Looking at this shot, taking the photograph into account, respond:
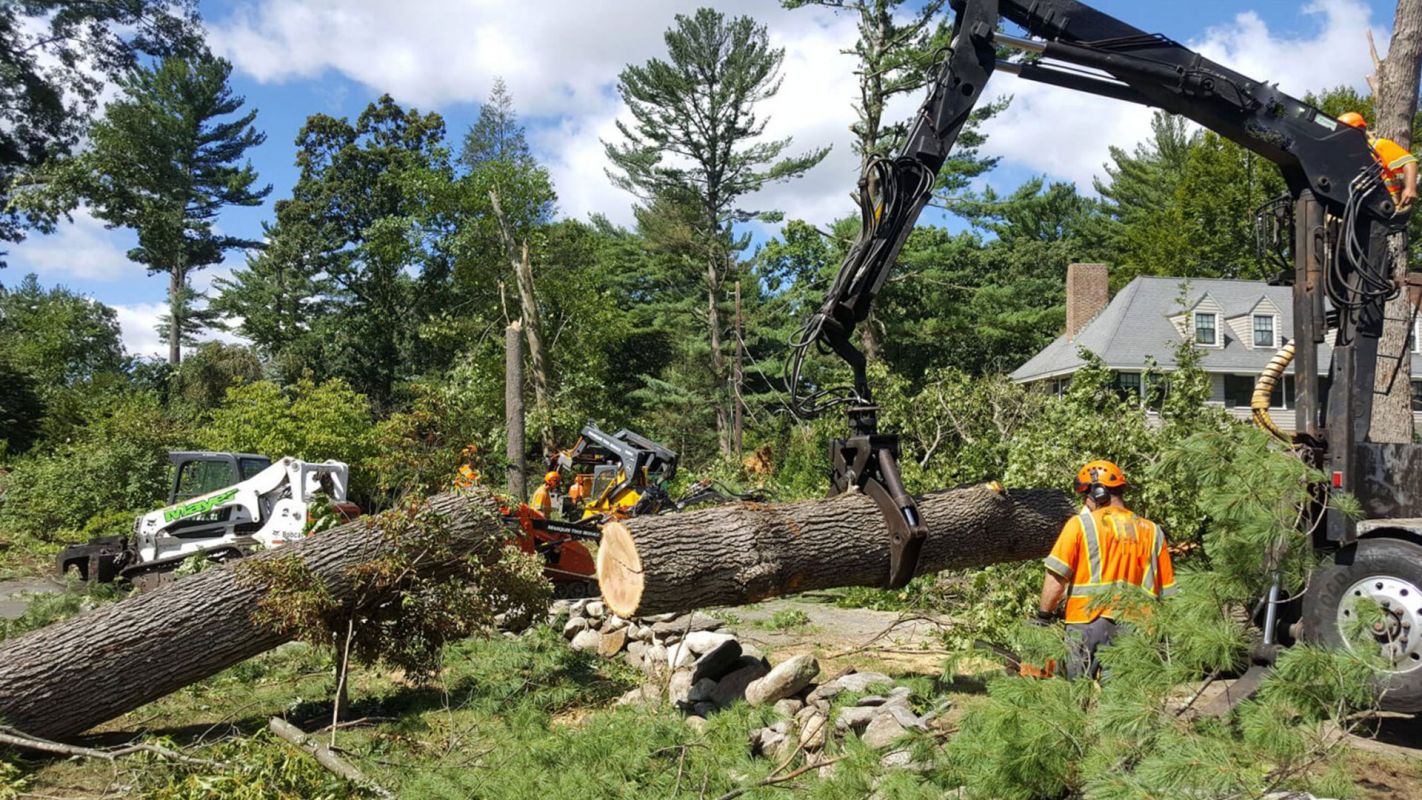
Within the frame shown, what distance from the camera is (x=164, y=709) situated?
725cm

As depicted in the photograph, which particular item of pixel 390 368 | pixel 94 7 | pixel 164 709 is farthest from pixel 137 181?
pixel 164 709

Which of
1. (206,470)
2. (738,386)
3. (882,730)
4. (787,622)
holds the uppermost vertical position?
(738,386)

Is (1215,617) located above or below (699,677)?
above

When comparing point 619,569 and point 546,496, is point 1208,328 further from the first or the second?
point 619,569

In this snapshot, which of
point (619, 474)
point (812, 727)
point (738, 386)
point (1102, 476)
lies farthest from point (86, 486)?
point (1102, 476)

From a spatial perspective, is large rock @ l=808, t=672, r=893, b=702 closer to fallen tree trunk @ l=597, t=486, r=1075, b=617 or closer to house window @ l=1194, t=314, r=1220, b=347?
fallen tree trunk @ l=597, t=486, r=1075, b=617

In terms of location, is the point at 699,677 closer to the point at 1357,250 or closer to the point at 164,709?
the point at 164,709

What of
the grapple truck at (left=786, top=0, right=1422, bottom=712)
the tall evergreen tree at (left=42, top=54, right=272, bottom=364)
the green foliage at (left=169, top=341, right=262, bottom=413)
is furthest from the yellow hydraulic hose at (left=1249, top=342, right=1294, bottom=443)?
the tall evergreen tree at (left=42, top=54, right=272, bottom=364)

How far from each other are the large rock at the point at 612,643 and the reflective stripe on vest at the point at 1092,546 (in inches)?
179

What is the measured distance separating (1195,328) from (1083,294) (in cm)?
360

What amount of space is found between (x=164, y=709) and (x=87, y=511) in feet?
44.4

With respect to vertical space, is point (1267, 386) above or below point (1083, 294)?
below

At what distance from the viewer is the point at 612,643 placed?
29.5 ft

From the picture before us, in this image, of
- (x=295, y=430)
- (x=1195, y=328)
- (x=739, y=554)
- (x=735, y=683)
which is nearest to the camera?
(x=739, y=554)
